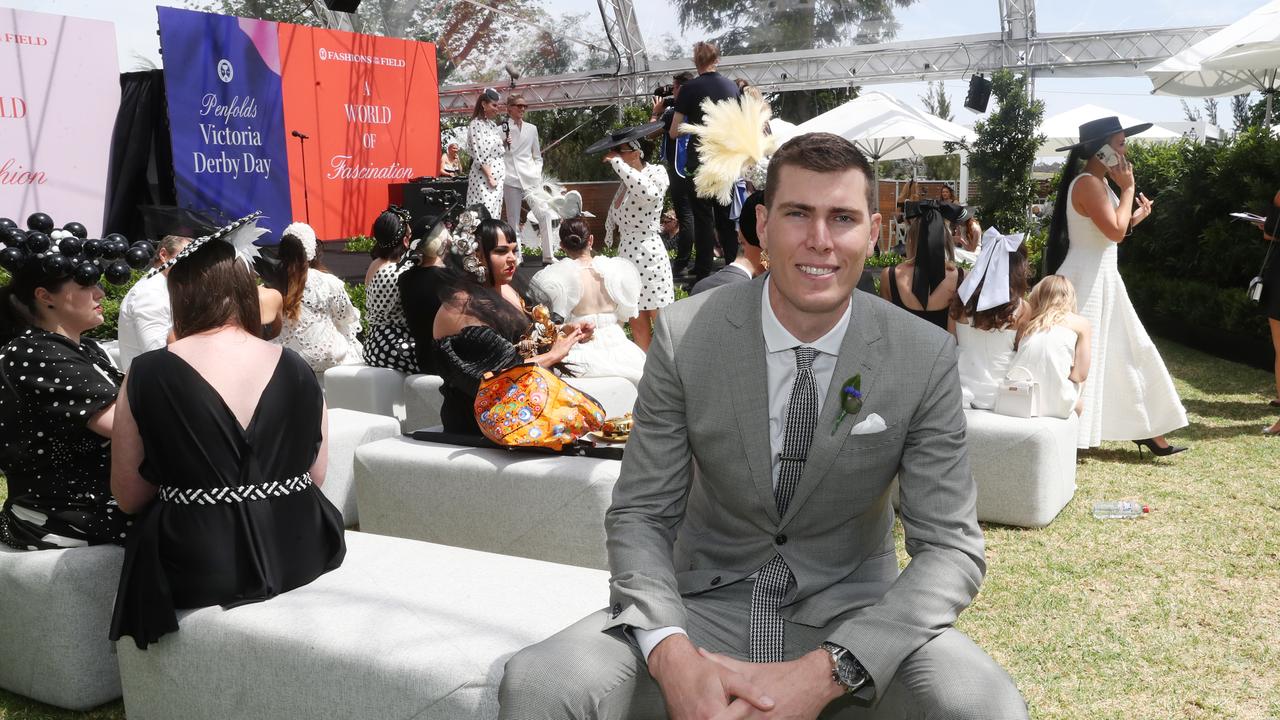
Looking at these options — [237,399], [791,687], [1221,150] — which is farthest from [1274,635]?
[1221,150]

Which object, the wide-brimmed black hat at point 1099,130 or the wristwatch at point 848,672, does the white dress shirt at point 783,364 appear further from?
the wide-brimmed black hat at point 1099,130

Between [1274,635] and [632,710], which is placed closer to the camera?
[632,710]

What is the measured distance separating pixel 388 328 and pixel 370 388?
0.43 meters

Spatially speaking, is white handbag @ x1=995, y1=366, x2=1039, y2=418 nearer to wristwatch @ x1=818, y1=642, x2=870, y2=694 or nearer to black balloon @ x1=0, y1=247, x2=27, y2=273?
wristwatch @ x1=818, y1=642, x2=870, y2=694

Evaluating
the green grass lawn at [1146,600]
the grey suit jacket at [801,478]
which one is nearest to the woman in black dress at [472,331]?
the green grass lawn at [1146,600]

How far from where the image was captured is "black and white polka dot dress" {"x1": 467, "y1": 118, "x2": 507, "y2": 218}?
37.4 ft

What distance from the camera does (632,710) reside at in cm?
215

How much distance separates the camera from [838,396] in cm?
225

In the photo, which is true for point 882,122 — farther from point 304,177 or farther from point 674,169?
point 304,177

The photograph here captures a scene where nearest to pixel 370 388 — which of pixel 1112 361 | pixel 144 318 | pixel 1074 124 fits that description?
pixel 144 318

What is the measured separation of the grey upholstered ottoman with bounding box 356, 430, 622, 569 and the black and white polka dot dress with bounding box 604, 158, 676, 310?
4.40 m

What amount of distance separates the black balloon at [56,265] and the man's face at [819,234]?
2332mm

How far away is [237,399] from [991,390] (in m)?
3.75

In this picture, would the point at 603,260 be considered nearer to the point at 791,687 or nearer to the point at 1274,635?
the point at 1274,635
